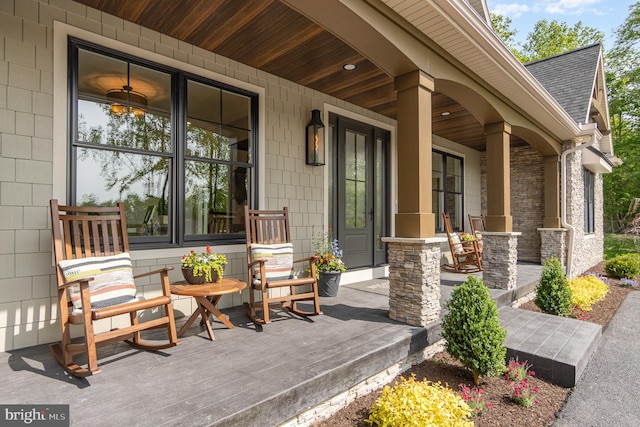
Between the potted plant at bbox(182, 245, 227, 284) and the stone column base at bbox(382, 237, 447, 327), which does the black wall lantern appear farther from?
the potted plant at bbox(182, 245, 227, 284)

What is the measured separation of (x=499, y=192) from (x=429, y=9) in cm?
298

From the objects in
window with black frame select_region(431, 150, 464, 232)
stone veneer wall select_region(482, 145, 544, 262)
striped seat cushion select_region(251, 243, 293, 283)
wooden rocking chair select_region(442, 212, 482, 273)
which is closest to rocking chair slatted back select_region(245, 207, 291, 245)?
striped seat cushion select_region(251, 243, 293, 283)

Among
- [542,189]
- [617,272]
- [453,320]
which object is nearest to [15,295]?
[453,320]

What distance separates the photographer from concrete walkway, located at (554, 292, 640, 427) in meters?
2.29

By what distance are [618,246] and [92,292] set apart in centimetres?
1585

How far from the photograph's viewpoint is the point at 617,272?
7.43 meters

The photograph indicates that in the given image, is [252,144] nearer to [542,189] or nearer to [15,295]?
[15,295]

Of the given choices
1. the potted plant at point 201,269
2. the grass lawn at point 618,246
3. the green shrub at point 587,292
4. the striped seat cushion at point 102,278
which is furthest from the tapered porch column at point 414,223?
the grass lawn at point 618,246

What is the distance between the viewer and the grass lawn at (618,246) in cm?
1117

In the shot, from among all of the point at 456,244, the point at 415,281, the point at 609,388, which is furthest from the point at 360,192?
the point at 609,388

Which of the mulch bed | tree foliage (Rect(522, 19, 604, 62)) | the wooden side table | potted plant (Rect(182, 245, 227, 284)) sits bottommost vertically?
the mulch bed

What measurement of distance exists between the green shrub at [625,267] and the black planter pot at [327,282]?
7065 mm

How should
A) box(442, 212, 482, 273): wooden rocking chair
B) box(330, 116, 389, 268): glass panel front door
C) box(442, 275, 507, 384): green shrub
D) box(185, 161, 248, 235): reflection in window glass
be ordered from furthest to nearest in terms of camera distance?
box(442, 212, 482, 273): wooden rocking chair < box(330, 116, 389, 268): glass panel front door < box(185, 161, 248, 235): reflection in window glass < box(442, 275, 507, 384): green shrub

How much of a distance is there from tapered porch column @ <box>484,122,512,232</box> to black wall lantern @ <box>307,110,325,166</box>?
238 cm
